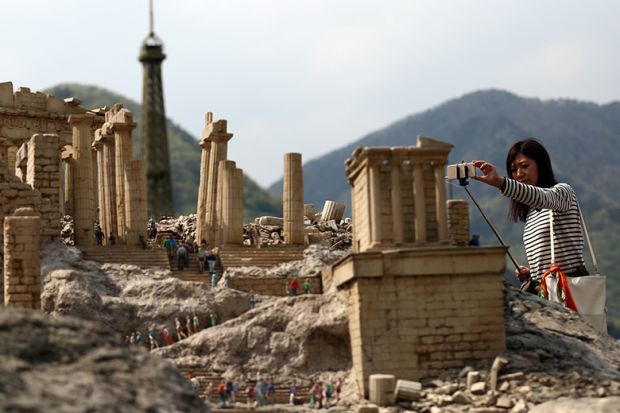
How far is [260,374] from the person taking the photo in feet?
90.8

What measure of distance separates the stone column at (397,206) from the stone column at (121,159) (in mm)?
14647

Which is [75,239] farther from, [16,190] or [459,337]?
[459,337]

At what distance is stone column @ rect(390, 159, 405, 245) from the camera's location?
27531mm

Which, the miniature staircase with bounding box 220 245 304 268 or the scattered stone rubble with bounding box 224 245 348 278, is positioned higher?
the miniature staircase with bounding box 220 245 304 268

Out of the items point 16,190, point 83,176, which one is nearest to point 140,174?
point 83,176

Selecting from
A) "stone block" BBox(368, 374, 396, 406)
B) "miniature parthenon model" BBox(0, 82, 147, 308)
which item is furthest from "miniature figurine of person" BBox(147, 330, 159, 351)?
"stone block" BBox(368, 374, 396, 406)

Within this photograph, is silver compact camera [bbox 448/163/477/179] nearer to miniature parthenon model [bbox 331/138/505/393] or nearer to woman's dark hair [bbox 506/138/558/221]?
woman's dark hair [bbox 506/138/558/221]

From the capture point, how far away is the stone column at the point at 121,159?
40.9m

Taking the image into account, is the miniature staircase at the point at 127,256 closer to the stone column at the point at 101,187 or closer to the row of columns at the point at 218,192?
the row of columns at the point at 218,192

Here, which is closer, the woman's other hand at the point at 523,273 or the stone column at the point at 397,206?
the stone column at the point at 397,206

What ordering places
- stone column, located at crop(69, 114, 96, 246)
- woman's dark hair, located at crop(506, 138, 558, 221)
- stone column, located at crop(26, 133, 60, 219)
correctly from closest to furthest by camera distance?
woman's dark hair, located at crop(506, 138, 558, 221), stone column, located at crop(26, 133, 60, 219), stone column, located at crop(69, 114, 96, 246)

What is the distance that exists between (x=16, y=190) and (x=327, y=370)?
11.5 m

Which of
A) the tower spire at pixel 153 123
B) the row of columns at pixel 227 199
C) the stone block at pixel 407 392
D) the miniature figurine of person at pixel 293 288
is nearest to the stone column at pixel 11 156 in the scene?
the row of columns at pixel 227 199

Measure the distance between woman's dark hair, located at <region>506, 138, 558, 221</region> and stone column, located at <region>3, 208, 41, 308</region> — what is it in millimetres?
9725
